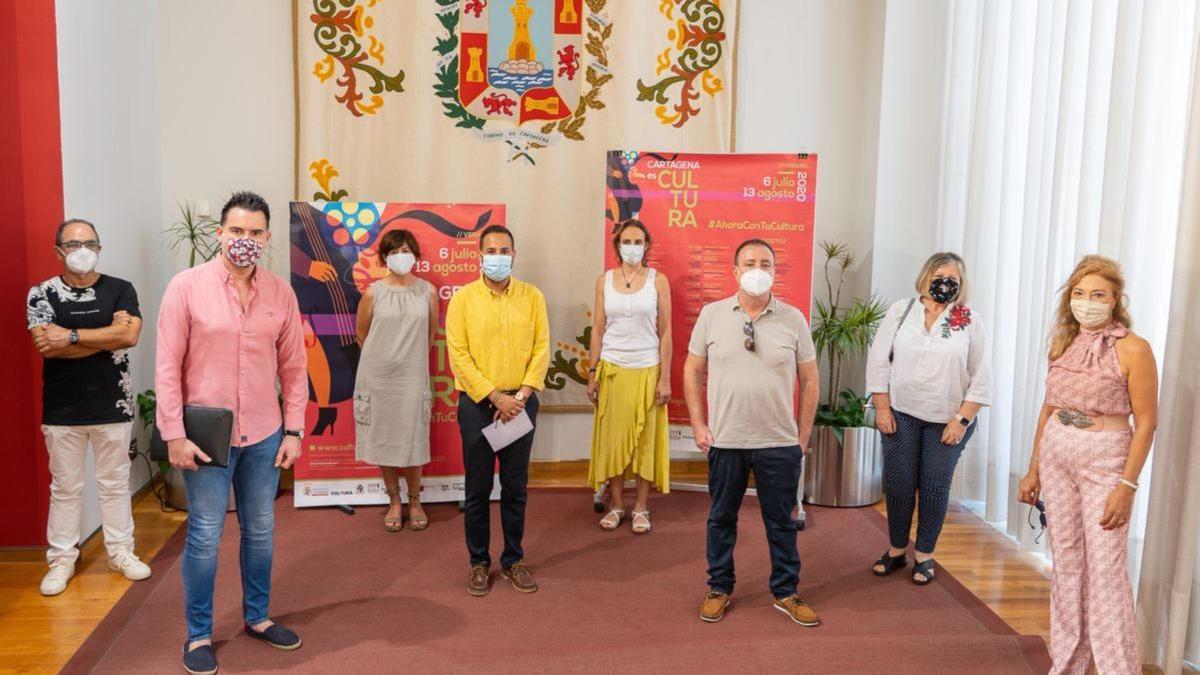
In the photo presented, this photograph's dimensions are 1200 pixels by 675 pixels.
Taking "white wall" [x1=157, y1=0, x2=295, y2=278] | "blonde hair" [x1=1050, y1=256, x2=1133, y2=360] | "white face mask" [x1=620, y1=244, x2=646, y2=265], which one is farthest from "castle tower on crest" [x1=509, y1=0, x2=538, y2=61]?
"blonde hair" [x1=1050, y1=256, x2=1133, y2=360]

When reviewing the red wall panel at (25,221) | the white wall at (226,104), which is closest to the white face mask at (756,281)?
the red wall panel at (25,221)

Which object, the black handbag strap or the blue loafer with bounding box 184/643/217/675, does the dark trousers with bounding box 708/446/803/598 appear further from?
the blue loafer with bounding box 184/643/217/675

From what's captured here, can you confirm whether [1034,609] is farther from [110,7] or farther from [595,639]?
[110,7]

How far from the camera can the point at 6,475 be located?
13.6 ft

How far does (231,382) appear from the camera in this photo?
3039 millimetres

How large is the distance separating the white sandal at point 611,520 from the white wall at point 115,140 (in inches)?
101

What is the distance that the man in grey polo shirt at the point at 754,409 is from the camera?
347 centimetres

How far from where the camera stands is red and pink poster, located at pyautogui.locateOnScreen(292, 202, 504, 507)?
193 inches

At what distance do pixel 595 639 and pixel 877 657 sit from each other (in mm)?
1066

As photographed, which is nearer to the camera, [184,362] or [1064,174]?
[184,362]

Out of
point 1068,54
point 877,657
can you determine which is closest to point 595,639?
point 877,657

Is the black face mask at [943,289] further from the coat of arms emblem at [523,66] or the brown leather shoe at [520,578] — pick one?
the coat of arms emblem at [523,66]

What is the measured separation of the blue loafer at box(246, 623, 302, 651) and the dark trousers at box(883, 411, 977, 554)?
2657 millimetres

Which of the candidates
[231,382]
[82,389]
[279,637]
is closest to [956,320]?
[231,382]
